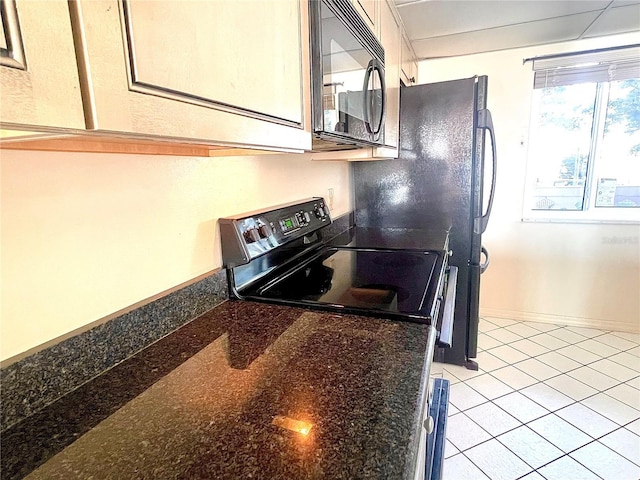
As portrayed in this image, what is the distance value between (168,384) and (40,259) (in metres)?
0.31

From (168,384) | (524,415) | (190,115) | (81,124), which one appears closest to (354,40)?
(190,115)

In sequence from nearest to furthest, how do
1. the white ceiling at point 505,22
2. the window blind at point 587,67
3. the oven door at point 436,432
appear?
the oven door at point 436,432
the white ceiling at point 505,22
the window blind at point 587,67

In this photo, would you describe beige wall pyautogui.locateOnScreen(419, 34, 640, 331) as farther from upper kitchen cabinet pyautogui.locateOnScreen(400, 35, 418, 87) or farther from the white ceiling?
upper kitchen cabinet pyautogui.locateOnScreen(400, 35, 418, 87)

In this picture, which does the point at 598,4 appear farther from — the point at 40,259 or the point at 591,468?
the point at 40,259

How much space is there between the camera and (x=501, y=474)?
151cm

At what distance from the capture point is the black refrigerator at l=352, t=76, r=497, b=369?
2053mm

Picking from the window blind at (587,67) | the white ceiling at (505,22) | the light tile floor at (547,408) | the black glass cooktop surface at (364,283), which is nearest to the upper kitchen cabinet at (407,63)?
the white ceiling at (505,22)

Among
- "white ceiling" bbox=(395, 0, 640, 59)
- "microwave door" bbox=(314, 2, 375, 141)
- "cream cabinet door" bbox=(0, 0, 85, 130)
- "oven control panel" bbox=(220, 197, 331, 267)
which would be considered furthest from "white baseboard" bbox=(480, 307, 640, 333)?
"cream cabinet door" bbox=(0, 0, 85, 130)

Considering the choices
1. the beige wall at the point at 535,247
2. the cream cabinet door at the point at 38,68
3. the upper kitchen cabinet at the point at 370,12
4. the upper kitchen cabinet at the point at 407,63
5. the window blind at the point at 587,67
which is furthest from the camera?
the beige wall at the point at 535,247

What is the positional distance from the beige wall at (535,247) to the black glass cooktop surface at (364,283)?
5.56ft

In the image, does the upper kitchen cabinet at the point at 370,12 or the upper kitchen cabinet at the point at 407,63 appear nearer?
the upper kitchen cabinet at the point at 370,12

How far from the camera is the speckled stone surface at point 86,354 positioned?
56cm

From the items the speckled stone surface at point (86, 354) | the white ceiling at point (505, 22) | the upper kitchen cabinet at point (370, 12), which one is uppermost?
the white ceiling at point (505, 22)

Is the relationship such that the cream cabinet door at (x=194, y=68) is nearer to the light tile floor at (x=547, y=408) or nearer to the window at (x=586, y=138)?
the light tile floor at (x=547, y=408)
